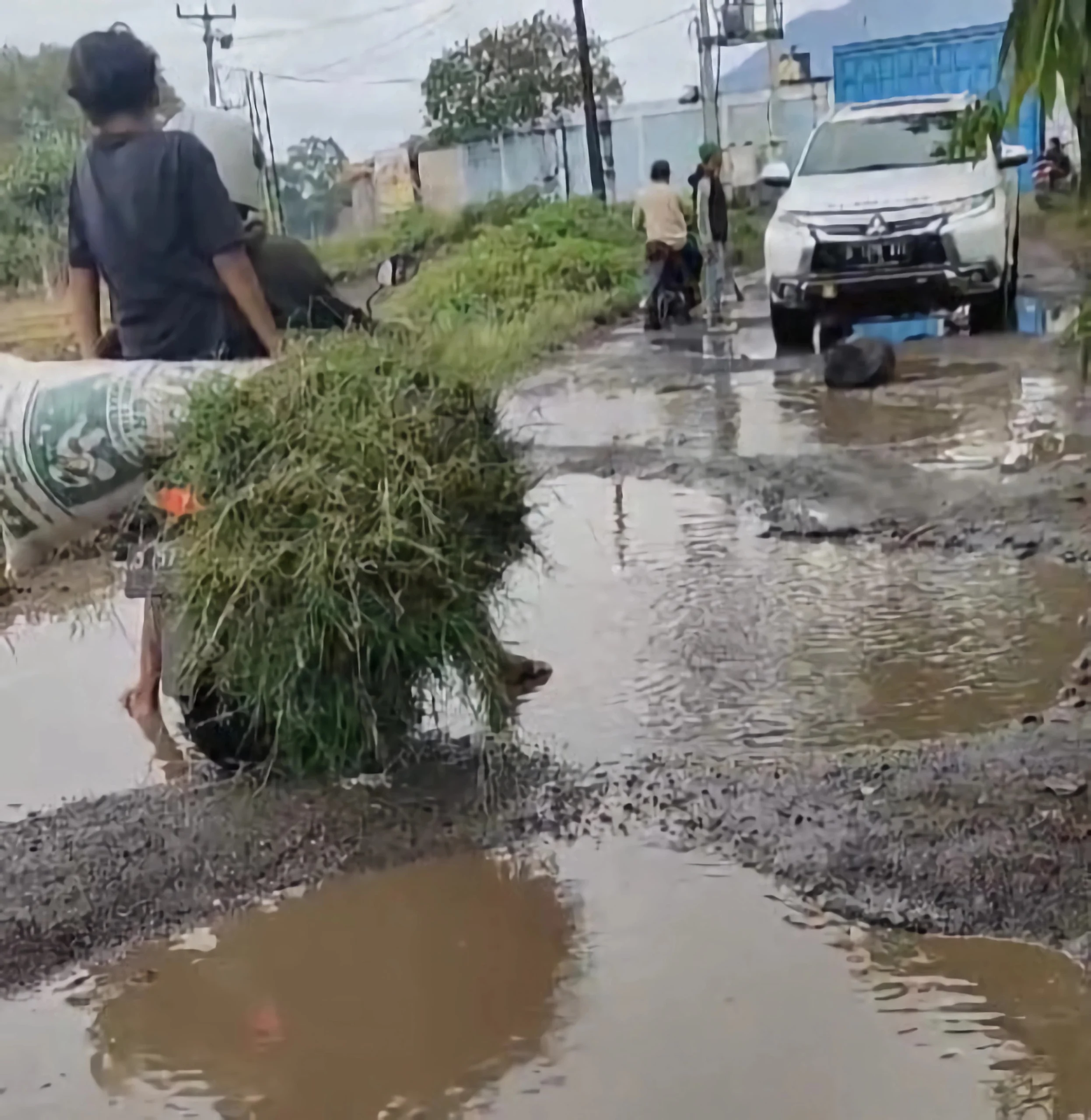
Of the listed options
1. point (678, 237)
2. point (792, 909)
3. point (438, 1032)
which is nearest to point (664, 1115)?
point (438, 1032)

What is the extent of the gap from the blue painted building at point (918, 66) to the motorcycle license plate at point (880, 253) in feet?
3.37

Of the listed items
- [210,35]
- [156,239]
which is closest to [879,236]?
[210,35]

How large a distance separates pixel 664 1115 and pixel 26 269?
4569 millimetres

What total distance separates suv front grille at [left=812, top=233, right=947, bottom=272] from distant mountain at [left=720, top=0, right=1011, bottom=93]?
3.90 feet

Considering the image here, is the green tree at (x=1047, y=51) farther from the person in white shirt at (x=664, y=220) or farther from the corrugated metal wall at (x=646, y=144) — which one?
the person in white shirt at (x=664, y=220)

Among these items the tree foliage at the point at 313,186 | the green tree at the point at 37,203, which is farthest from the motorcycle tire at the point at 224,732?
the tree foliage at the point at 313,186

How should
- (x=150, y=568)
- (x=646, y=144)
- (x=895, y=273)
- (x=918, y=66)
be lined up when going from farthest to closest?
(x=895, y=273) → (x=646, y=144) → (x=918, y=66) → (x=150, y=568)

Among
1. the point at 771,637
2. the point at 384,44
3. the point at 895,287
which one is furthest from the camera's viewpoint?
the point at 895,287

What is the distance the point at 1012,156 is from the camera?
23.2 ft

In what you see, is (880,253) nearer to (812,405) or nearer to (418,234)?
(812,405)

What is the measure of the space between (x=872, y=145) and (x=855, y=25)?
2.94 feet

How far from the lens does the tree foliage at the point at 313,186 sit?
255 inches

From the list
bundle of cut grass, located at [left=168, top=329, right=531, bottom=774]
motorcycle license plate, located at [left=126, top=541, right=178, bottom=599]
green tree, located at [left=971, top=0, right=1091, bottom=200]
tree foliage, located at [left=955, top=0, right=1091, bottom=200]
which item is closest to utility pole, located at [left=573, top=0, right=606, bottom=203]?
bundle of cut grass, located at [left=168, top=329, right=531, bottom=774]

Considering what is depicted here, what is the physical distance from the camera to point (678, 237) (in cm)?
896
